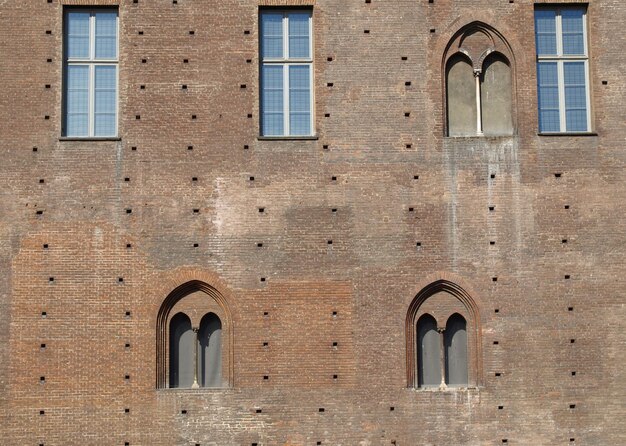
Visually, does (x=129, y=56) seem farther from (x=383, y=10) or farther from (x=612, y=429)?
(x=612, y=429)

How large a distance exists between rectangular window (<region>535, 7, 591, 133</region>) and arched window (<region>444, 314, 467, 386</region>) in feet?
11.7

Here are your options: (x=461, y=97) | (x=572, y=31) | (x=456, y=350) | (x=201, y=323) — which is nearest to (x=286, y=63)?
(x=461, y=97)

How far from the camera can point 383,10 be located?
61.6ft

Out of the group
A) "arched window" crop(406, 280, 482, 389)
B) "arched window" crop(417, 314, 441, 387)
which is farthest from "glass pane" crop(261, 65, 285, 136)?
"arched window" crop(417, 314, 441, 387)

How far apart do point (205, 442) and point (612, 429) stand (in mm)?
6442

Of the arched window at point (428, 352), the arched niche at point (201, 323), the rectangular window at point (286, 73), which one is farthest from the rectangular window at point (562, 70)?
the arched niche at point (201, 323)

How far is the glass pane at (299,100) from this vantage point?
1867cm

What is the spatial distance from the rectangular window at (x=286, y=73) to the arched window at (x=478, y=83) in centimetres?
236

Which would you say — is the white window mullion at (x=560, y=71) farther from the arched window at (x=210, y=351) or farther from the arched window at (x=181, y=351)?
the arched window at (x=181, y=351)

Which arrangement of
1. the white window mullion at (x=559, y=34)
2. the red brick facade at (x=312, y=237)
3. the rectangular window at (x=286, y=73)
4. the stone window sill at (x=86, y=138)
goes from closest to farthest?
1. the red brick facade at (x=312, y=237)
2. the stone window sill at (x=86, y=138)
3. the rectangular window at (x=286, y=73)
4. the white window mullion at (x=559, y=34)

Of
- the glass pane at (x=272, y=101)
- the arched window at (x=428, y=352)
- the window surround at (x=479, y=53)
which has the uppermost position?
the window surround at (x=479, y=53)

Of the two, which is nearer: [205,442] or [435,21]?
[205,442]

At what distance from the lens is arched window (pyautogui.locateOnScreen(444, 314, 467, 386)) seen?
714 inches

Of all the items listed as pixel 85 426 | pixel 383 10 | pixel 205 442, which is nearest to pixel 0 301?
pixel 85 426
